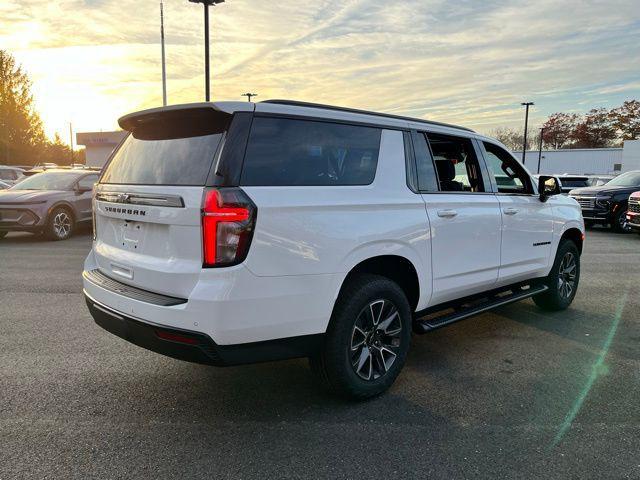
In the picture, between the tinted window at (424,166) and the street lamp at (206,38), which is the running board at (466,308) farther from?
the street lamp at (206,38)

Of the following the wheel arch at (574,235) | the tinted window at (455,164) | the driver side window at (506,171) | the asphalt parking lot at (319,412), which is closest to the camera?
the asphalt parking lot at (319,412)

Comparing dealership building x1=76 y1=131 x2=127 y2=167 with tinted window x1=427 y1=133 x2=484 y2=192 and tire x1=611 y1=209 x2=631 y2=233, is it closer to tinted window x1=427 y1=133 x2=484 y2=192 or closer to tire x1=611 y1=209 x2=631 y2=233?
tire x1=611 y1=209 x2=631 y2=233

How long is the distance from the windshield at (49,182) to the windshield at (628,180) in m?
15.2

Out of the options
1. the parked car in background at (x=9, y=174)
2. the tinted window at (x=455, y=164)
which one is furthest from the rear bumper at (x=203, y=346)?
the parked car in background at (x=9, y=174)

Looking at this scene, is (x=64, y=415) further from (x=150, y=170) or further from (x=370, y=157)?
(x=370, y=157)

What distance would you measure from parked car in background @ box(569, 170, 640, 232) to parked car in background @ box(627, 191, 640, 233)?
4.67ft

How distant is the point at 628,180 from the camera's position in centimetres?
1501

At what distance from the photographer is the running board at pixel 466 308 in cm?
380

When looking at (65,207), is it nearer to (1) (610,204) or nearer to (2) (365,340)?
(2) (365,340)

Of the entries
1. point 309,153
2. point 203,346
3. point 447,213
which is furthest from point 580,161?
point 203,346

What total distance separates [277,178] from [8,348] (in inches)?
121

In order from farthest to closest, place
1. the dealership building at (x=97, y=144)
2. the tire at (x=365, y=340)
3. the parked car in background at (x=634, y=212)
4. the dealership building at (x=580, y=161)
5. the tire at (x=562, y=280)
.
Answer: the dealership building at (x=97, y=144) → the dealership building at (x=580, y=161) → the parked car in background at (x=634, y=212) → the tire at (x=562, y=280) → the tire at (x=365, y=340)

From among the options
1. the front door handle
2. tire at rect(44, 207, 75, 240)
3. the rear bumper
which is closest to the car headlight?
the front door handle

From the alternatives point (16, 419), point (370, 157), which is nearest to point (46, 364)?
point (16, 419)
